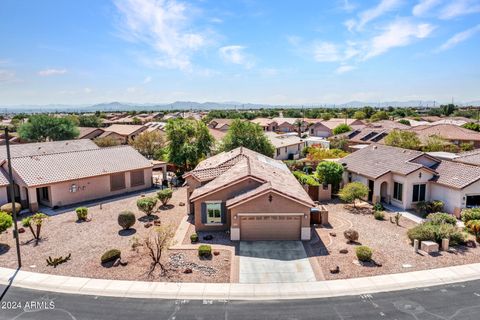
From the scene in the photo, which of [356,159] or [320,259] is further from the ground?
[356,159]

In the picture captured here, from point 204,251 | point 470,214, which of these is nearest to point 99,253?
point 204,251

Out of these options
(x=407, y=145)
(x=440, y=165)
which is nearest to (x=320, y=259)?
(x=440, y=165)

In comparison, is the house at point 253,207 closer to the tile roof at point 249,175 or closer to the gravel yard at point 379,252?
the tile roof at point 249,175

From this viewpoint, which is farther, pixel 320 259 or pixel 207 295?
pixel 320 259

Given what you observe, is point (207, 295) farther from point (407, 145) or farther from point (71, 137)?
point (71, 137)

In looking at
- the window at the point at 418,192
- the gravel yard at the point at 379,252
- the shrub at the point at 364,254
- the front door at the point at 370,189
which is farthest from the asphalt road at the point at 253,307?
the front door at the point at 370,189

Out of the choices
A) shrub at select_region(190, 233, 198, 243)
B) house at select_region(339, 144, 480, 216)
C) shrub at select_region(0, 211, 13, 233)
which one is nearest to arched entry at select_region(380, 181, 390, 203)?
house at select_region(339, 144, 480, 216)

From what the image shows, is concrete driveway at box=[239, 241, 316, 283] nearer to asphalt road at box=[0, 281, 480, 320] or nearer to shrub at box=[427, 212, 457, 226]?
asphalt road at box=[0, 281, 480, 320]
